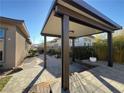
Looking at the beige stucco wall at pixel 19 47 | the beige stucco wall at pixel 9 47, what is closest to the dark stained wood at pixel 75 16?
the beige stucco wall at pixel 9 47

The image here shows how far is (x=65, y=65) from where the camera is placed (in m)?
4.65

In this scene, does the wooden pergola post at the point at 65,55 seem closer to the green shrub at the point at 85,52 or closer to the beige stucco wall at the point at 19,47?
the beige stucco wall at the point at 19,47

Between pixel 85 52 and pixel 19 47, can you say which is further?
pixel 85 52

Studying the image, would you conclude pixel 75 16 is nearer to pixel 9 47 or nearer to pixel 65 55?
pixel 65 55

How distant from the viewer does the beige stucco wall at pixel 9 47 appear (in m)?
10.4

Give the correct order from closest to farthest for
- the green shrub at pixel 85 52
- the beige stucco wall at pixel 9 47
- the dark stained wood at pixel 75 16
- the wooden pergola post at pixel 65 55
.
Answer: the dark stained wood at pixel 75 16 < the wooden pergola post at pixel 65 55 < the beige stucco wall at pixel 9 47 < the green shrub at pixel 85 52

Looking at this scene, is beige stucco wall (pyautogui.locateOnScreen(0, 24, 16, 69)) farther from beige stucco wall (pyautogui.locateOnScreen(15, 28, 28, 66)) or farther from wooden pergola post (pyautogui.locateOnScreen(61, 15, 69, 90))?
wooden pergola post (pyautogui.locateOnScreen(61, 15, 69, 90))

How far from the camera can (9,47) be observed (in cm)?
1051

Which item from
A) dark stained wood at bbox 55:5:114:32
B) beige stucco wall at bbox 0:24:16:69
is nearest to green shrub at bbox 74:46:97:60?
dark stained wood at bbox 55:5:114:32

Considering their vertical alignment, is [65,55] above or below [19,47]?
below

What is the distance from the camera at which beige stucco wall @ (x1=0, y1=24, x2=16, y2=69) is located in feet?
34.0

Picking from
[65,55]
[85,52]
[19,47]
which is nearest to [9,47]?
[19,47]

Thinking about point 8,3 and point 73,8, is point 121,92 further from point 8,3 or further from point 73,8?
point 8,3

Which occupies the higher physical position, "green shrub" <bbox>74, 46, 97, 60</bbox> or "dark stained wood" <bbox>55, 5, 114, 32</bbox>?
"dark stained wood" <bbox>55, 5, 114, 32</bbox>
